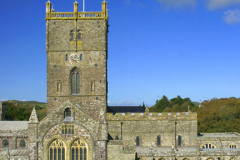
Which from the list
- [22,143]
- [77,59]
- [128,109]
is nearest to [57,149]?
[22,143]

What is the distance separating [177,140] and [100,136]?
487 inches

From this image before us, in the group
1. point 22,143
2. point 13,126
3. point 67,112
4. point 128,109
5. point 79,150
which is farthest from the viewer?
point 128,109

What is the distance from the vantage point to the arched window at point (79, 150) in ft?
111

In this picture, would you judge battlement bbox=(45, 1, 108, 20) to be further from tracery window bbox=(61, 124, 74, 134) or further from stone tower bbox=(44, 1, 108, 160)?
tracery window bbox=(61, 124, 74, 134)

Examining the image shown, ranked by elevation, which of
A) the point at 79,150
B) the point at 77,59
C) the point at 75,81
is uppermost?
the point at 77,59

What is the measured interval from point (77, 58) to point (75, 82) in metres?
3.33

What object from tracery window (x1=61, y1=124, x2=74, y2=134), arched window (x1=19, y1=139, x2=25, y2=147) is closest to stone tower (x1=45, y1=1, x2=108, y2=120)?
tracery window (x1=61, y1=124, x2=74, y2=134)

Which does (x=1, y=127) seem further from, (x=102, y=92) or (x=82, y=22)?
(x=82, y=22)

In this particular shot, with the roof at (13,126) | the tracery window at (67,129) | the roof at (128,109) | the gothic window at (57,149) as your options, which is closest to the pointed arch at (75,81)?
the tracery window at (67,129)

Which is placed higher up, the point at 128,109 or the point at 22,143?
the point at 128,109

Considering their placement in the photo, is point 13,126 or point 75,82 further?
point 13,126

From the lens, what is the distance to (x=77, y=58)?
4084 centimetres

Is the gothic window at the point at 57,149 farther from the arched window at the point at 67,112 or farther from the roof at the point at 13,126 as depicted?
the roof at the point at 13,126

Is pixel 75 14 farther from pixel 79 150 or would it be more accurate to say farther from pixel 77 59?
pixel 79 150
